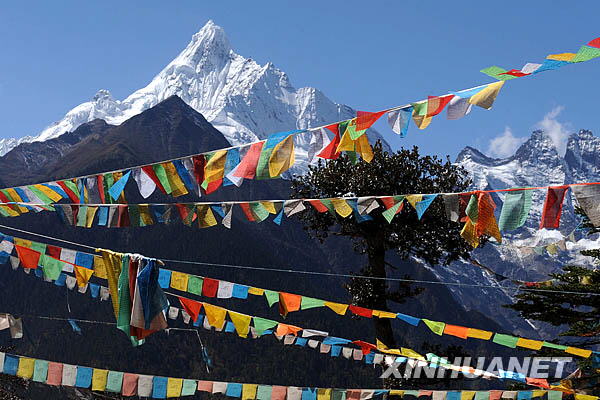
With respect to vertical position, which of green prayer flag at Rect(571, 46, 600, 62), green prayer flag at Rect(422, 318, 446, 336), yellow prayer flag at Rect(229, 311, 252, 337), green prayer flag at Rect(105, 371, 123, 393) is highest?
green prayer flag at Rect(571, 46, 600, 62)

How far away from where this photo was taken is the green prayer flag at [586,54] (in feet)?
19.4

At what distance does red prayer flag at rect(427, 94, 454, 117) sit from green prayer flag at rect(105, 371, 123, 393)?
5.99 m

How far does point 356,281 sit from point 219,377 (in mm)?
120966

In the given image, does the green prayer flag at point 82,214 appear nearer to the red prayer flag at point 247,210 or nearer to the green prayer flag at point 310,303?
the red prayer flag at point 247,210

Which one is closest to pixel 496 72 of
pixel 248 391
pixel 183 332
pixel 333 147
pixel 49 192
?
pixel 333 147

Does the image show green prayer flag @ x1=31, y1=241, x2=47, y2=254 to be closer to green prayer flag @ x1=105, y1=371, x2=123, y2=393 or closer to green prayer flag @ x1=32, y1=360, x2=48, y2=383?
green prayer flag @ x1=32, y1=360, x2=48, y2=383

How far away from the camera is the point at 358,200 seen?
32.0ft

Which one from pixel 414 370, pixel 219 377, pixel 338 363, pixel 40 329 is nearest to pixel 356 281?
pixel 414 370

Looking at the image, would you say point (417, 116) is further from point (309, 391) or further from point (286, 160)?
point (309, 391)

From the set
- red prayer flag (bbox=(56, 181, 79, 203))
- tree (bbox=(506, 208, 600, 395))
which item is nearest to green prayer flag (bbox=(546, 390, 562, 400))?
tree (bbox=(506, 208, 600, 395))

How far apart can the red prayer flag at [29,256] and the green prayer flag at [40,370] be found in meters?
1.52

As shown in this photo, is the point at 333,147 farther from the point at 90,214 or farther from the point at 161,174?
the point at 90,214

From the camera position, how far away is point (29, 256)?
944 cm

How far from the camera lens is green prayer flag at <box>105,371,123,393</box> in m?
8.99
